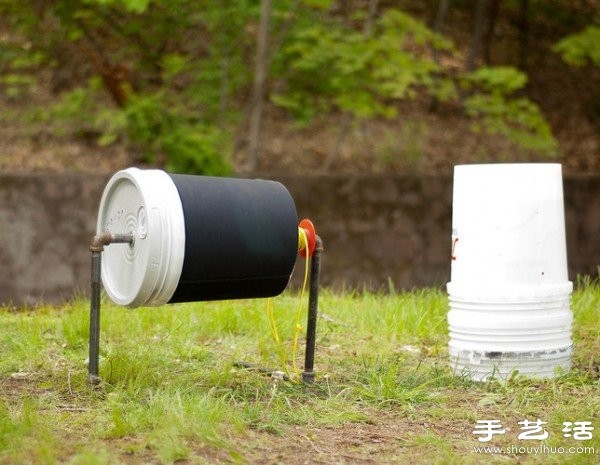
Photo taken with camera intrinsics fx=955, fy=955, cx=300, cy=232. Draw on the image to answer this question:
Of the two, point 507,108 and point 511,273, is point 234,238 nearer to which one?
point 511,273

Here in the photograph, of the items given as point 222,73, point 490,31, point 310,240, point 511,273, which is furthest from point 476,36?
point 310,240

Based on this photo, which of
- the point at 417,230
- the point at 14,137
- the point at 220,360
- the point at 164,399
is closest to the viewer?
the point at 164,399

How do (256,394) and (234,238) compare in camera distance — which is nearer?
(234,238)

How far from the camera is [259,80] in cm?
1180

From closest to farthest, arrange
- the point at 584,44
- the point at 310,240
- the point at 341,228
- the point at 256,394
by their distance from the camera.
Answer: the point at 256,394
the point at 310,240
the point at 341,228
the point at 584,44

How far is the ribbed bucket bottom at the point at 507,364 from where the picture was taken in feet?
15.7

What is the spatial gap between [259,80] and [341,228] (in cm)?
219

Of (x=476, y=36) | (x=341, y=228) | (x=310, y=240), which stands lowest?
(x=341, y=228)

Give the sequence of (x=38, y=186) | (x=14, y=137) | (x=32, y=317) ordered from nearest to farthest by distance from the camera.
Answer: (x=32, y=317) < (x=38, y=186) < (x=14, y=137)

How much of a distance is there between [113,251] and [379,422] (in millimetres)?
1553

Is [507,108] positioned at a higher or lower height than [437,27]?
lower

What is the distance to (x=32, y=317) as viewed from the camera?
6.34 metres

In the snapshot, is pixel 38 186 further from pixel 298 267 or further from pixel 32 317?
pixel 32 317

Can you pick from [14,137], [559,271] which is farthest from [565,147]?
[559,271]
